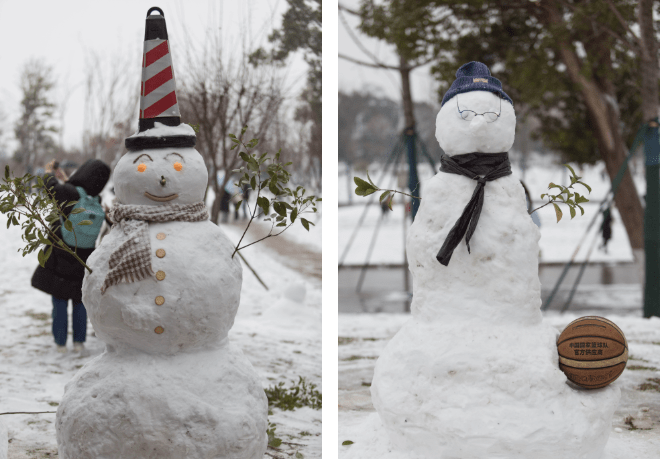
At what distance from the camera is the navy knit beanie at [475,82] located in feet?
11.5

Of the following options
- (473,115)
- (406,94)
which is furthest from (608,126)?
(473,115)

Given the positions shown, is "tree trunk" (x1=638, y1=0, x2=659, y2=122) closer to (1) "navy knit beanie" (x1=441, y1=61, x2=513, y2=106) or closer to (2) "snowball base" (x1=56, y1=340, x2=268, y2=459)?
(1) "navy knit beanie" (x1=441, y1=61, x2=513, y2=106)

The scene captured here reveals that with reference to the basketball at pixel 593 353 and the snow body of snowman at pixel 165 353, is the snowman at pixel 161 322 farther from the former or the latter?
the basketball at pixel 593 353

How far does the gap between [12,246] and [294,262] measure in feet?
16.7

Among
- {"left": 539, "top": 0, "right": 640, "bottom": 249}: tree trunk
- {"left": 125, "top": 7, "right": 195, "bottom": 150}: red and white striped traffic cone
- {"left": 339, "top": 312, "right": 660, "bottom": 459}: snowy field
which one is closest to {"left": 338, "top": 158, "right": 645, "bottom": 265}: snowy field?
{"left": 539, "top": 0, "right": 640, "bottom": 249}: tree trunk

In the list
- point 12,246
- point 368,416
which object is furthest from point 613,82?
point 12,246

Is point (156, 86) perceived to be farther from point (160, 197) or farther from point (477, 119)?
point (477, 119)

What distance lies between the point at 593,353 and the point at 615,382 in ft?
1.25

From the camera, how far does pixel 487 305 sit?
3.40m

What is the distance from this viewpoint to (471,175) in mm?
3453

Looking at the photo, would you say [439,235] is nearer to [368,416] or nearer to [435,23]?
[368,416]

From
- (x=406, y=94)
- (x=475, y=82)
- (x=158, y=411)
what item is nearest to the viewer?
(x=158, y=411)

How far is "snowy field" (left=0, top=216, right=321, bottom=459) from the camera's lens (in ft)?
14.8

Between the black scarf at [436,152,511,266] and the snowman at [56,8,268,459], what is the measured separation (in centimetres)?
115
